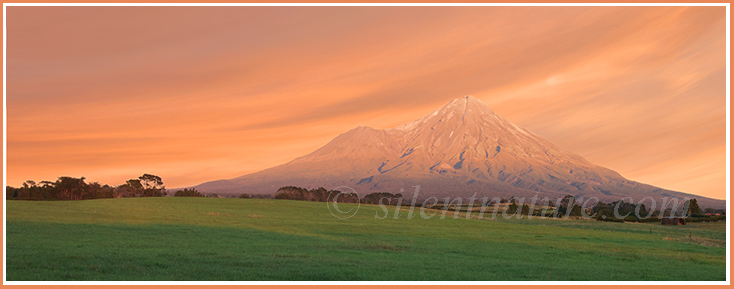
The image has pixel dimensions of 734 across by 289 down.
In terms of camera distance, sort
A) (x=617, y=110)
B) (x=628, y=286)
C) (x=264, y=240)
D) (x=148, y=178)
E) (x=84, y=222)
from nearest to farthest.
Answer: (x=628, y=286)
(x=264, y=240)
(x=84, y=222)
(x=617, y=110)
(x=148, y=178)

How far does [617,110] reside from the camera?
101938 millimetres

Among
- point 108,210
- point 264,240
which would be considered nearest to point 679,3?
point 264,240

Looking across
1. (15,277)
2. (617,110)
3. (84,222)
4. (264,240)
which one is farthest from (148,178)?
(617,110)

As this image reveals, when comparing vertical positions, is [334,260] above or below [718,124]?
below

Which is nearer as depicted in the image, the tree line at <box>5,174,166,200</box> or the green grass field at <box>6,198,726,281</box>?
the green grass field at <box>6,198,726,281</box>

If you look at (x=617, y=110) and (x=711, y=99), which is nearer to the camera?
(x=711, y=99)

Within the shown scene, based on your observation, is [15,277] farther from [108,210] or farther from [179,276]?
[108,210]

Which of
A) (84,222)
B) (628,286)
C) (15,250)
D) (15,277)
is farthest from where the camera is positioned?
(84,222)

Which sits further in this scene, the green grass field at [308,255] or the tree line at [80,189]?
the tree line at [80,189]

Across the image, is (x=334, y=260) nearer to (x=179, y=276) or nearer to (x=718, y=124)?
(x=179, y=276)

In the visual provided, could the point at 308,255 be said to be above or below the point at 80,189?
below

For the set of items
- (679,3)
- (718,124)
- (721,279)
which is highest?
(679,3)

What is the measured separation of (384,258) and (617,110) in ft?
300

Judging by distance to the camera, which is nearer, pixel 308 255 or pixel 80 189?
pixel 308 255
